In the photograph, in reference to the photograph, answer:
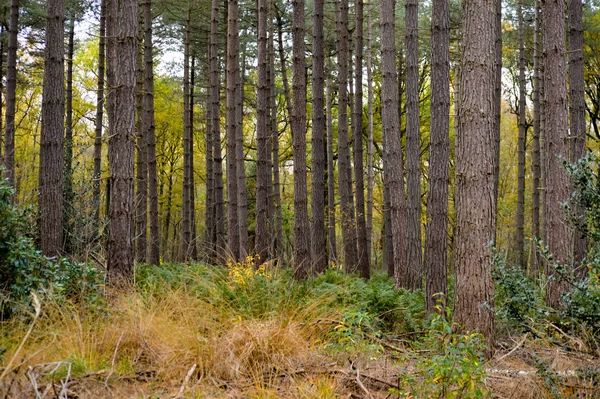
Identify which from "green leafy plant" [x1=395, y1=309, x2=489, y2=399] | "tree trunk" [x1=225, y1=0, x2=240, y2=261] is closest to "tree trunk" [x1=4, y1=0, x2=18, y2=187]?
"tree trunk" [x1=225, y1=0, x2=240, y2=261]

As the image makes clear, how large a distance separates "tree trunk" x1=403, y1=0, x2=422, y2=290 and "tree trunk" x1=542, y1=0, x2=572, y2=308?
242 centimetres

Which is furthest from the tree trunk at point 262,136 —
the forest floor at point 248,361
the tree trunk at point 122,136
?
the forest floor at point 248,361

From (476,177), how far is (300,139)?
5.49 meters

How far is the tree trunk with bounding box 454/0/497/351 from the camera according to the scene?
5629 mm

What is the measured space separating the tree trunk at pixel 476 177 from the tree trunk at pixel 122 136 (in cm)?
422

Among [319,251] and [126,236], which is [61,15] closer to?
[126,236]

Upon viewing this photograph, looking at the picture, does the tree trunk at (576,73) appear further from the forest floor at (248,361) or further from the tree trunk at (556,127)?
the forest floor at (248,361)

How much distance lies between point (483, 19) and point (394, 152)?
4.99 metres

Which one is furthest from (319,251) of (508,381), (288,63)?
(288,63)

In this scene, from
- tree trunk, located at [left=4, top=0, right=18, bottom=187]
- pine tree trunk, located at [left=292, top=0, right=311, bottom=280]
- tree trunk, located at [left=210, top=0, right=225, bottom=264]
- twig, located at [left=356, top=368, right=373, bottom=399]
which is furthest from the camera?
tree trunk, located at [left=210, top=0, right=225, bottom=264]

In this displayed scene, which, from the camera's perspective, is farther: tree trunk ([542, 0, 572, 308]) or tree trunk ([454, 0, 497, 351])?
tree trunk ([542, 0, 572, 308])

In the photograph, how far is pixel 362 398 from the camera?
4.16 meters

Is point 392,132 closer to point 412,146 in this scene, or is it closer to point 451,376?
point 412,146

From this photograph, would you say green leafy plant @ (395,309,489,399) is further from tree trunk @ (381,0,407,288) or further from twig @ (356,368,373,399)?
tree trunk @ (381,0,407,288)
